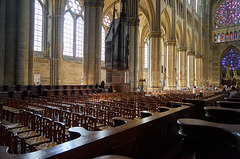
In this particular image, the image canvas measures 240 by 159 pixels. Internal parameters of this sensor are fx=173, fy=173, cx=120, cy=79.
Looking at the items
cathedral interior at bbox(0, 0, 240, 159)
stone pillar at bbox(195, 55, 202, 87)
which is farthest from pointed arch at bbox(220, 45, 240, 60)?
stone pillar at bbox(195, 55, 202, 87)

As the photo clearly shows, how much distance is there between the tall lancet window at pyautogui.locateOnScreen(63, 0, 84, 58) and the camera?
26703 millimetres

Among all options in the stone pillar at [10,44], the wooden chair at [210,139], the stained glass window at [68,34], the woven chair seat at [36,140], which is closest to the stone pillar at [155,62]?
the stained glass window at [68,34]

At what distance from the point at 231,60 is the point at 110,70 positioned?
4065cm

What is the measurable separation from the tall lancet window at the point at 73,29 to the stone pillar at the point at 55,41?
7.24 ft

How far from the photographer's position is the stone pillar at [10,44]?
12.8m

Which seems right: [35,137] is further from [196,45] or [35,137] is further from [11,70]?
[196,45]

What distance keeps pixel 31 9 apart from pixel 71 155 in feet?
52.4

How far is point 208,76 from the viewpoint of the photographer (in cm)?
4834

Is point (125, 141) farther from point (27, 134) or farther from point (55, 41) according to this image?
point (55, 41)

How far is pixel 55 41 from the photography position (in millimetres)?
24109

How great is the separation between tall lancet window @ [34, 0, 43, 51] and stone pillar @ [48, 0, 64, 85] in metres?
1.16

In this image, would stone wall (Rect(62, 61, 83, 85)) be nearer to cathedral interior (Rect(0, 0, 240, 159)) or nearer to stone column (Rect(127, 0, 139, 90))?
cathedral interior (Rect(0, 0, 240, 159))

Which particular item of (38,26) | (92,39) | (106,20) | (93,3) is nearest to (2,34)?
(92,39)

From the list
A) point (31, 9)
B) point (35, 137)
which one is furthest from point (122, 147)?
point (31, 9)
